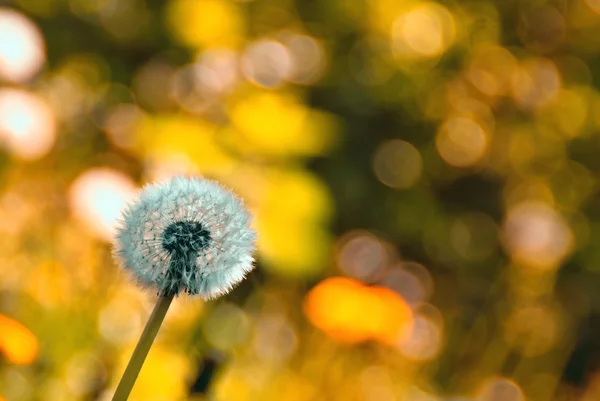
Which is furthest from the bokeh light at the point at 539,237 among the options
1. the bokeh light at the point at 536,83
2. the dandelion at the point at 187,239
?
the dandelion at the point at 187,239

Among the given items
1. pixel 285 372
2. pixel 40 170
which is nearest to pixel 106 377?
pixel 285 372

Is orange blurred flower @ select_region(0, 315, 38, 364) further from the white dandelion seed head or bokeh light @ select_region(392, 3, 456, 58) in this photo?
bokeh light @ select_region(392, 3, 456, 58)

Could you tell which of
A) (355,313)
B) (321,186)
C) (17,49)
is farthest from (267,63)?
A: (355,313)

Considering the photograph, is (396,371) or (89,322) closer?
(89,322)

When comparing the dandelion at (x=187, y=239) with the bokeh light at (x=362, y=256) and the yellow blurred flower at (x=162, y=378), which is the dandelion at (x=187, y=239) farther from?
the bokeh light at (x=362, y=256)

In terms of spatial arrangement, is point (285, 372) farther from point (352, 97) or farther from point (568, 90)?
point (568, 90)

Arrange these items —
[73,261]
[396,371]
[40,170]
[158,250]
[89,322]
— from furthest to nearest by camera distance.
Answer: [40,170] < [396,371] < [73,261] < [89,322] < [158,250]

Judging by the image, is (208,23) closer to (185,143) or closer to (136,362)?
(185,143)

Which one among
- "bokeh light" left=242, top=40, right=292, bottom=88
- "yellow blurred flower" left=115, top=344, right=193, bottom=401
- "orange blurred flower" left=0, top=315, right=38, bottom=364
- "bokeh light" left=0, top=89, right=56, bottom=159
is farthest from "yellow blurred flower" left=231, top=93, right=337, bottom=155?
"orange blurred flower" left=0, top=315, right=38, bottom=364
